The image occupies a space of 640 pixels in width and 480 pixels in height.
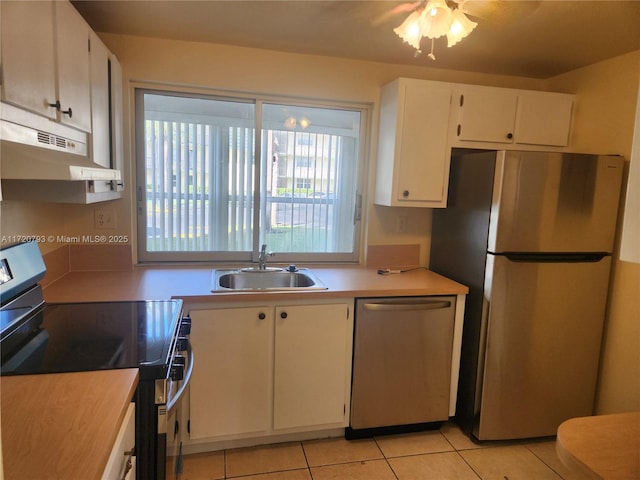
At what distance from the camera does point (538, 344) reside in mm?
2186

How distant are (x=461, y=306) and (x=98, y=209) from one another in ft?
7.12

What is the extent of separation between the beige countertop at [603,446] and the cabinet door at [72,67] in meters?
1.79

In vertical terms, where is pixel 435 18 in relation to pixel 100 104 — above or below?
above

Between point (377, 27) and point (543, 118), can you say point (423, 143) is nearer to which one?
point (377, 27)

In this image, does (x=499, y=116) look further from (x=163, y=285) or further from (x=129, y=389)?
(x=129, y=389)

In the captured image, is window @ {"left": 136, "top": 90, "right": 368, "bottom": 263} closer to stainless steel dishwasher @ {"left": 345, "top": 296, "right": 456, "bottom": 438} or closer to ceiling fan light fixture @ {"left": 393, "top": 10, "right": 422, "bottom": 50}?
stainless steel dishwasher @ {"left": 345, "top": 296, "right": 456, "bottom": 438}

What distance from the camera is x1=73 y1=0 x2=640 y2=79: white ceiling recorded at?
5.75 feet

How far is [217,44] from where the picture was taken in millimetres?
2293

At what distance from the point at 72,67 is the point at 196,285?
3.60ft

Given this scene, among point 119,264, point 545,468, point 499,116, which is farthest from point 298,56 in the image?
point 545,468

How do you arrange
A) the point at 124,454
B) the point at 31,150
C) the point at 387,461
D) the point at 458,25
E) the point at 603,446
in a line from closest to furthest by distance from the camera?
the point at 603,446
the point at 124,454
the point at 31,150
the point at 458,25
the point at 387,461

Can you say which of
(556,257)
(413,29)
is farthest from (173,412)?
(556,257)

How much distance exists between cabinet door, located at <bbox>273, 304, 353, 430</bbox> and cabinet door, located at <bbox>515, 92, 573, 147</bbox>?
1606 mm

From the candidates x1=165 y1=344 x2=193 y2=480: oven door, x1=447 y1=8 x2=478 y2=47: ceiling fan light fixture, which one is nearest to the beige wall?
x1=447 y1=8 x2=478 y2=47: ceiling fan light fixture
